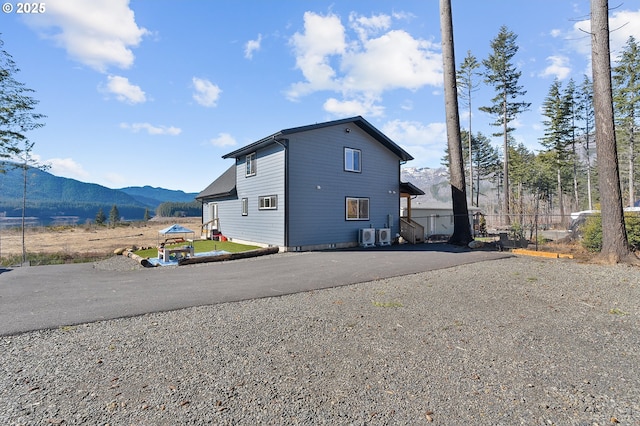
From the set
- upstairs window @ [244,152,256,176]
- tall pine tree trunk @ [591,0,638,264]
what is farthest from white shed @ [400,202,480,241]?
tall pine tree trunk @ [591,0,638,264]

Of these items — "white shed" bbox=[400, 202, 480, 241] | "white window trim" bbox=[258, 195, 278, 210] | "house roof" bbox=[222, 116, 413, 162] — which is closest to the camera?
"house roof" bbox=[222, 116, 413, 162]

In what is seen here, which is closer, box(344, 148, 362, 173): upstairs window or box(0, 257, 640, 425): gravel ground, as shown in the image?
box(0, 257, 640, 425): gravel ground

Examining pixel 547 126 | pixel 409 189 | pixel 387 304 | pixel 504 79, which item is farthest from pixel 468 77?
pixel 387 304

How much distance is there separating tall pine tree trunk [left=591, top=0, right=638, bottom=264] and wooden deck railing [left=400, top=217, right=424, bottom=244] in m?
8.07

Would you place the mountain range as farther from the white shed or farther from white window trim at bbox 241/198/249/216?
white window trim at bbox 241/198/249/216

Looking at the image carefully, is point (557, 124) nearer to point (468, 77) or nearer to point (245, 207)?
point (468, 77)

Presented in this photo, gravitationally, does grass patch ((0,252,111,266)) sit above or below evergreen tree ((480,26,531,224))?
below

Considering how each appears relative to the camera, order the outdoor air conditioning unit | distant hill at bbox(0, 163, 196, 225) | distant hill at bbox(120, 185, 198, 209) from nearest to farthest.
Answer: the outdoor air conditioning unit
distant hill at bbox(0, 163, 196, 225)
distant hill at bbox(120, 185, 198, 209)

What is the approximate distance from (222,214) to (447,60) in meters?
14.6

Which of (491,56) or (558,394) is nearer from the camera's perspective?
(558,394)

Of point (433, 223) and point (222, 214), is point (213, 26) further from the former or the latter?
point (433, 223)

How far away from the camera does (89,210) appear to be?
85.9m

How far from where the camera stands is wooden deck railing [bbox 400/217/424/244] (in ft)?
54.8

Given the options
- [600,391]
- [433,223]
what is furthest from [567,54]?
[600,391]
